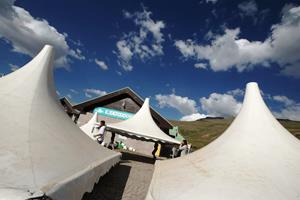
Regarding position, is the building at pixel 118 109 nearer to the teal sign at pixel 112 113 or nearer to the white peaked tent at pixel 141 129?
the teal sign at pixel 112 113

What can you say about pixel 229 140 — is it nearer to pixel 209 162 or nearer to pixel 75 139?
pixel 209 162

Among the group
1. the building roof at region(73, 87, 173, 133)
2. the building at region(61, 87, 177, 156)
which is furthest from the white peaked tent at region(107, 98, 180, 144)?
the building at region(61, 87, 177, 156)

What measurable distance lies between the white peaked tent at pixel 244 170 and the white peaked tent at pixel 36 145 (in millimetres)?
1115

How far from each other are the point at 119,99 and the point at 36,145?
18280 mm

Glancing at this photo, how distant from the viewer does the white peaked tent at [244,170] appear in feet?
9.90

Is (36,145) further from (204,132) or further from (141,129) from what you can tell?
(204,132)

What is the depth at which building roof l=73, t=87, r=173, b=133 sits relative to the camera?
824 inches

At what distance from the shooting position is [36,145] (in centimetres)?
350

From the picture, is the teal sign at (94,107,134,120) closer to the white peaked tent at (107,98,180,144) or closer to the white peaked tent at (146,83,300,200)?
the white peaked tent at (107,98,180,144)

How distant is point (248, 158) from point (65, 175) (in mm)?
2706

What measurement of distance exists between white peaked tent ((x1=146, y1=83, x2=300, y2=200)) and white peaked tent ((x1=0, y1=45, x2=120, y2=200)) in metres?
1.12

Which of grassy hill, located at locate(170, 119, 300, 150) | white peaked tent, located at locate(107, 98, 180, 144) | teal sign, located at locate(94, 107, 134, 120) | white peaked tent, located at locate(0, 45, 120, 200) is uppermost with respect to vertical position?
grassy hill, located at locate(170, 119, 300, 150)

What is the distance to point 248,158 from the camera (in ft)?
12.7

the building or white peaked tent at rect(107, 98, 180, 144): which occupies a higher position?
the building
